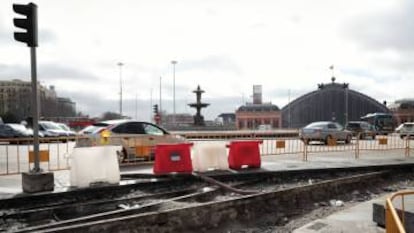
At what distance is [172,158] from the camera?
1370 centimetres

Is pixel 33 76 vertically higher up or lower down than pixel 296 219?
higher up

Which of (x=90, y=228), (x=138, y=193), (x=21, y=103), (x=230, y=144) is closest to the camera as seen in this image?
(x=90, y=228)

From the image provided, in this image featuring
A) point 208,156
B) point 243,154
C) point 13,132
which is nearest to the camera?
point 208,156

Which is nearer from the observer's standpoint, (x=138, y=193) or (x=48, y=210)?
(x=48, y=210)

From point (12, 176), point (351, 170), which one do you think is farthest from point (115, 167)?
point (351, 170)

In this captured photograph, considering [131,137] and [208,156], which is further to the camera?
[131,137]

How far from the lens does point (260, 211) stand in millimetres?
9945

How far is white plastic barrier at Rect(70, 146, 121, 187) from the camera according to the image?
11.5m

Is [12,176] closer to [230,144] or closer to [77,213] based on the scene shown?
[77,213]

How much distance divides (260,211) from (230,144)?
5205 mm

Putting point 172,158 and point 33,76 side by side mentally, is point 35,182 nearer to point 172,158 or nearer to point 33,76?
point 33,76

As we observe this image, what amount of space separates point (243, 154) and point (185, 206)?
621 centimetres

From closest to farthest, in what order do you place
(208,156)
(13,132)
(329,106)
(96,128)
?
(208,156) → (96,128) → (13,132) → (329,106)

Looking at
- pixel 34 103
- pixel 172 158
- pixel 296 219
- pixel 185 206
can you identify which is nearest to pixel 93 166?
pixel 34 103
